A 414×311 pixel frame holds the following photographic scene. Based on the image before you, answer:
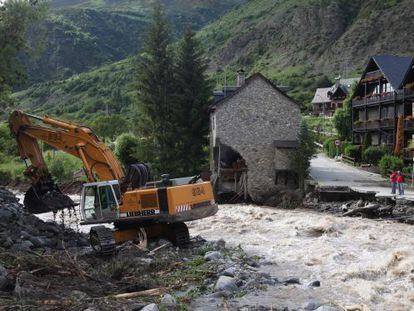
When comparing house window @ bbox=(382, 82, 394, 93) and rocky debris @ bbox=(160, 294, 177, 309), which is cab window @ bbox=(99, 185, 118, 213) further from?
house window @ bbox=(382, 82, 394, 93)

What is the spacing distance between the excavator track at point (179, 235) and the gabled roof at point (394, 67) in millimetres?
36833

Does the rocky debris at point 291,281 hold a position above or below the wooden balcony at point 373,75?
below

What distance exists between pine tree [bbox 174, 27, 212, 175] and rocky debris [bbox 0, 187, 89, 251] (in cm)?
2498

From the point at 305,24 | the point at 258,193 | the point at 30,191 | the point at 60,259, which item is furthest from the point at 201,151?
the point at 305,24

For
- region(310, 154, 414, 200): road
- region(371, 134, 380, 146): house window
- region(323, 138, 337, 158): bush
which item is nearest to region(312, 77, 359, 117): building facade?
region(323, 138, 337, 158): bush

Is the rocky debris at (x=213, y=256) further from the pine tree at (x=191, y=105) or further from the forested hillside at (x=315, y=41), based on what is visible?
the forested hillside at (x=315, y=41)

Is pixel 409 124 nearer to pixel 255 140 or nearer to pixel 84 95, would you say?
pixel 255 140

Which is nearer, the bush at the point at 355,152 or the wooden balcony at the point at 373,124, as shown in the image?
the wooden balcony at the point at 373,124

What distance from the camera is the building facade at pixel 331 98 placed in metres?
100

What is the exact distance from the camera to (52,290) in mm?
13203

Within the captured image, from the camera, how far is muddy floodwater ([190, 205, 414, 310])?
1445 cm

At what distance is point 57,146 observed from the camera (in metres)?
20.6

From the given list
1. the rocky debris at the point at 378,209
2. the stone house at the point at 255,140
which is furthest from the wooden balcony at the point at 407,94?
the rocky debris at the point at 378,209

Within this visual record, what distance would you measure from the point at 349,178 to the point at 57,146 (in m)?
29.2
